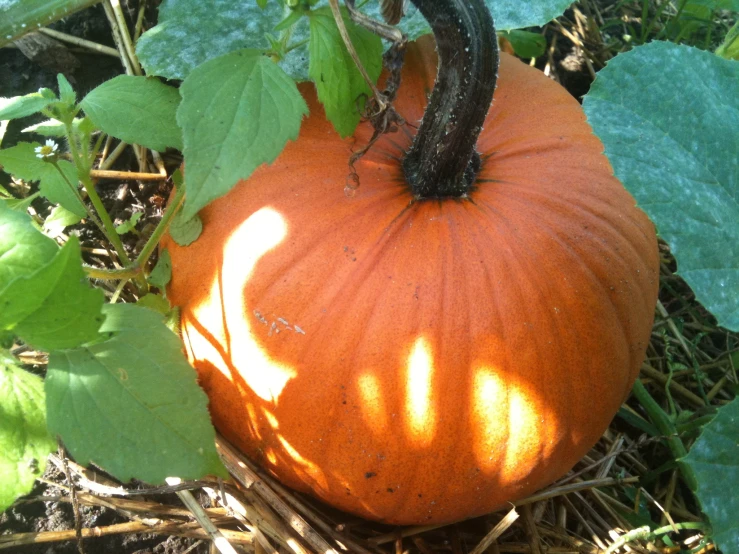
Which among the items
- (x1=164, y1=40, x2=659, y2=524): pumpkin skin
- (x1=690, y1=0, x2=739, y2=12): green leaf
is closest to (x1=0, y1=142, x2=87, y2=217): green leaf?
(x1=164, y1=40, x2=659, y2=524): pumpkin skin

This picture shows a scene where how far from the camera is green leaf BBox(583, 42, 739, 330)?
110cm

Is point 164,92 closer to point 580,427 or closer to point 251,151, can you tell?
point 251,151

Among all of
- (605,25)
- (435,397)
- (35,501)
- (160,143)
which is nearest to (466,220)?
(435,397)

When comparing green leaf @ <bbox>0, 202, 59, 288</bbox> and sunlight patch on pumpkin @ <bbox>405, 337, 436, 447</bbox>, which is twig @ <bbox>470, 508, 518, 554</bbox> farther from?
green leaf @ <bbox>0, 202, 59, 288</bbox>

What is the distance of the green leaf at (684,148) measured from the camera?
1102 millimetres

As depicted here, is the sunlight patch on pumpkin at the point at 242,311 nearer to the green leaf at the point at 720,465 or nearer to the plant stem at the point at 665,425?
the green leaf at the point at 720,465

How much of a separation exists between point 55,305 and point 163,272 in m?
0.56

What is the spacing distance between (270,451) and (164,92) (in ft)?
2.35

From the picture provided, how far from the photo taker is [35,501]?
1.48 metres

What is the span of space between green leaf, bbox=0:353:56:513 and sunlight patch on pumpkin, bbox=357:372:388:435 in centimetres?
50

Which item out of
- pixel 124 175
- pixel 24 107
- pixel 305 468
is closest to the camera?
pixel 24 107

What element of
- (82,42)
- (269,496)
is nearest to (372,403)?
(269,496)

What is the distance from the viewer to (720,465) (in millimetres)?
1205

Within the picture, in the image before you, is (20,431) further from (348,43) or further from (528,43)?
(528,43)
